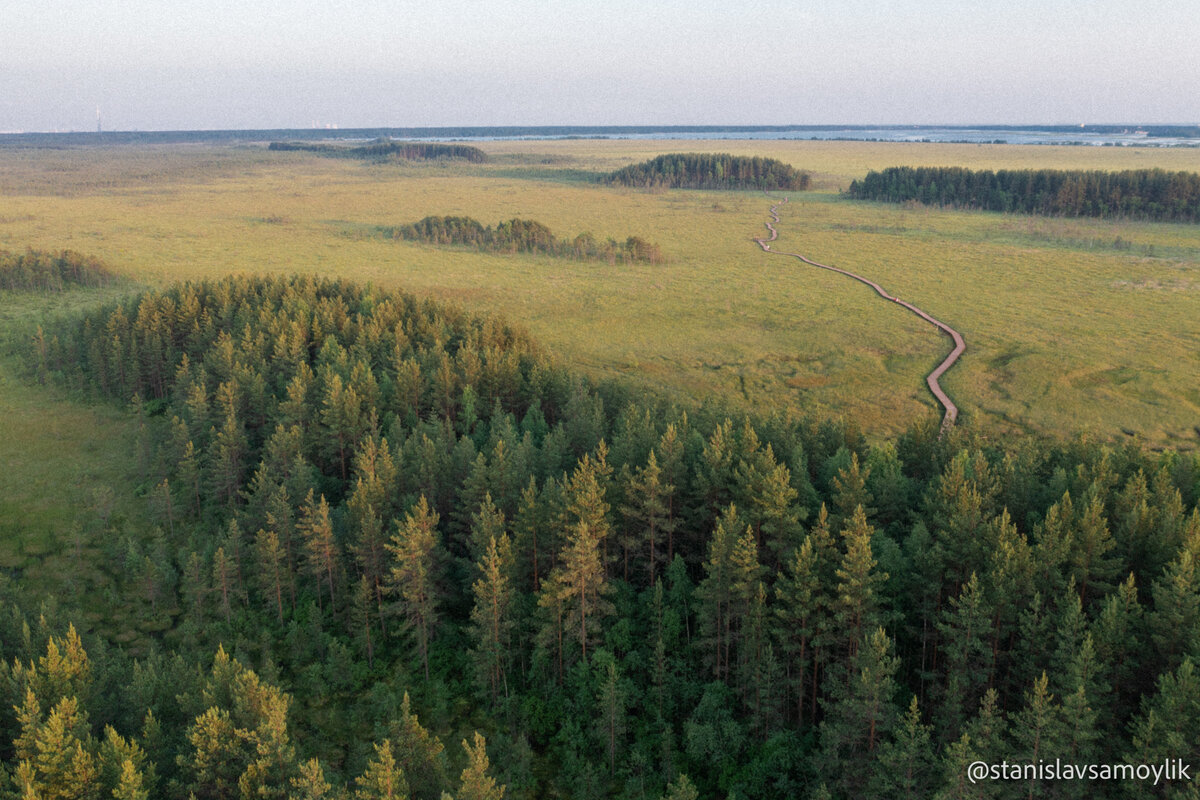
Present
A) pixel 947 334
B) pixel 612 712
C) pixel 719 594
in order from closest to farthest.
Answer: pixel 612 712 < pixel 719 594 < pixel 947 334

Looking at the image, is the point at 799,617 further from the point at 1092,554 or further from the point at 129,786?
the point at 129,786

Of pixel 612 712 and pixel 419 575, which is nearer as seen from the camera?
pixel 612 712

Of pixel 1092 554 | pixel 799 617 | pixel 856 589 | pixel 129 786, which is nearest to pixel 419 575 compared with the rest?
pixel 129 786

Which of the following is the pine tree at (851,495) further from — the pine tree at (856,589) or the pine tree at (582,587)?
the pine tree at (582,587)

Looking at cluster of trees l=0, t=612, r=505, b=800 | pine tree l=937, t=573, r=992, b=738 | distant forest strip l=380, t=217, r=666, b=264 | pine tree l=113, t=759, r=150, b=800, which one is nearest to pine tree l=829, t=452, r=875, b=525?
pine tree l=937, t=573, r=992, b=738

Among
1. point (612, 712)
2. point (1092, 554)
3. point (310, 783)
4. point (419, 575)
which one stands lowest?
point (612, 712)

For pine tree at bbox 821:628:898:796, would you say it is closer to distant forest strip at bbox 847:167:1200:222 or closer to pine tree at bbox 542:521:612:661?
pine tree at bbox 542:521:612:661
